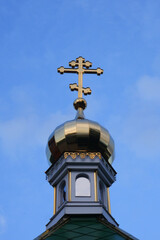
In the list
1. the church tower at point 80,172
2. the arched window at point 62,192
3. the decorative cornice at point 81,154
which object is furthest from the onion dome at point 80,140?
the arched window at point 62,192

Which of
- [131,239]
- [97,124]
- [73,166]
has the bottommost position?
[131,239]

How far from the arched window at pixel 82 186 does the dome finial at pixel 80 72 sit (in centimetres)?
242

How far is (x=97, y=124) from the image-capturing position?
20375 mm

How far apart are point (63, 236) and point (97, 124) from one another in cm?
515

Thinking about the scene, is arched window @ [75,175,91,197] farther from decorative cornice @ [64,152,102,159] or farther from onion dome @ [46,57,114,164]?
onion dome @ [46,57,114,164]

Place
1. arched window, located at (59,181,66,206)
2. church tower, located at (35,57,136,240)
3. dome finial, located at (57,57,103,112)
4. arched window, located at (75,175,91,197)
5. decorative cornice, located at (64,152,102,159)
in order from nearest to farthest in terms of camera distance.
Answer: church tower, located at (35,57,136,240) → arched window, located at (75,175,91,197) → decorative cornice, located at (64,152,102,159) → arched window, located at (59,181,66,206) → dome finial, located at (57,57,103,112)

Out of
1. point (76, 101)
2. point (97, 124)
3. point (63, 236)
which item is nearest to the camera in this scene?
point (63, 236)

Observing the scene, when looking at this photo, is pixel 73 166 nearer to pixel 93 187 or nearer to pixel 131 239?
pixel 93 187

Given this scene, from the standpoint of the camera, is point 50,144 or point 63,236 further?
point 50,144

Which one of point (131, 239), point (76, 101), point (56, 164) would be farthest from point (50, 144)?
point (131, 239)

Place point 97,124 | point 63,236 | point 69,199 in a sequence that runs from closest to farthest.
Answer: point 63,236 → point 69,199 → point 97,124

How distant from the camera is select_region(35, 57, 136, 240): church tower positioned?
61.2 feet

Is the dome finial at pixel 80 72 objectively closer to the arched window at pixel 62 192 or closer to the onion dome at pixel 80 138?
the onion dome at pixel 80 138

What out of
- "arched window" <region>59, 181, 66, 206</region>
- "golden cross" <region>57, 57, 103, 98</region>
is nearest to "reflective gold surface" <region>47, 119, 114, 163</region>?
"arched window" <region>59, 181, 66, 206</region>
